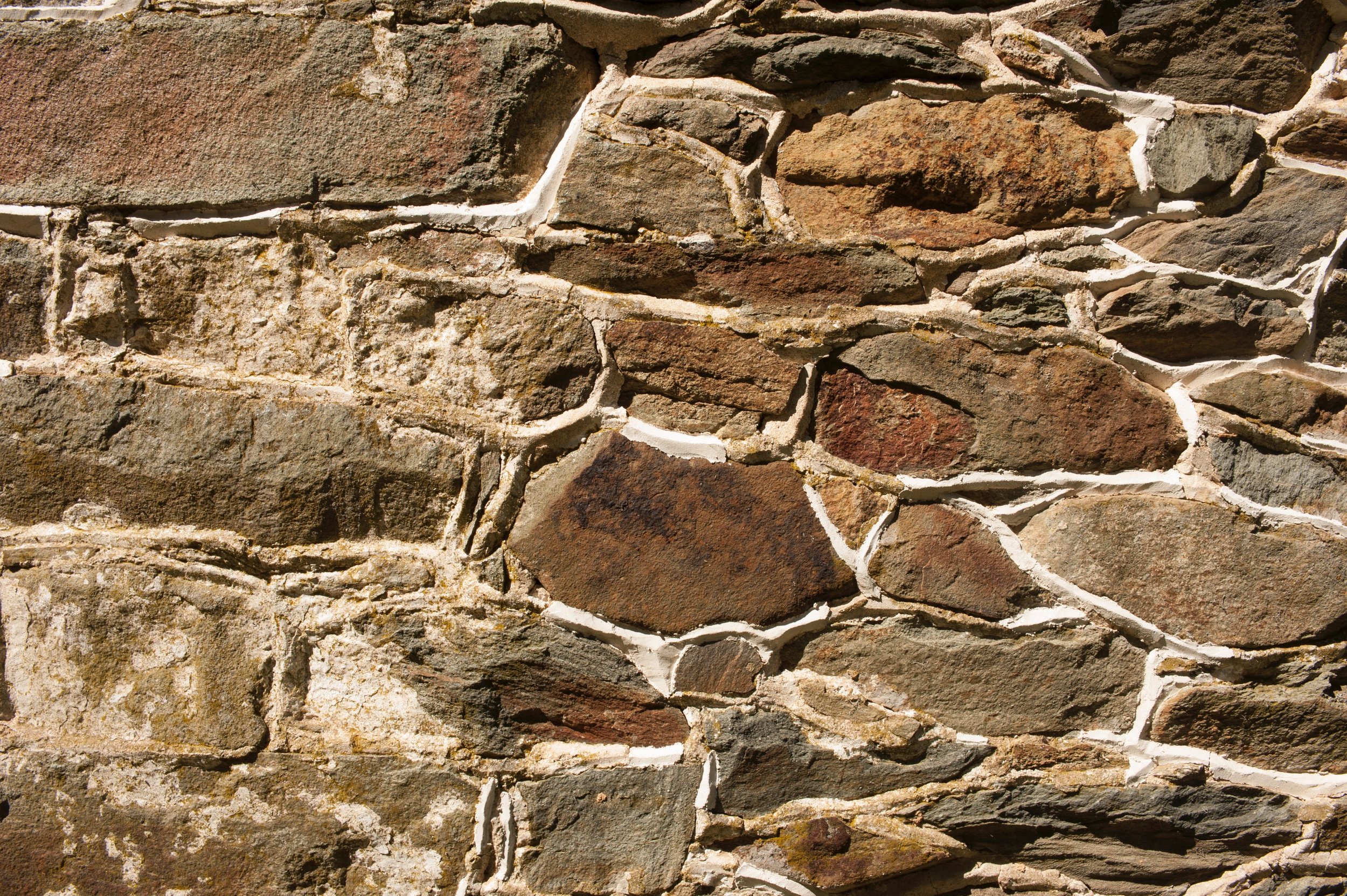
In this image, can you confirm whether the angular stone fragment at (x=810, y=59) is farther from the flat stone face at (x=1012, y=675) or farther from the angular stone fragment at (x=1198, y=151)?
the flat stone face at (x=1012, y=675)

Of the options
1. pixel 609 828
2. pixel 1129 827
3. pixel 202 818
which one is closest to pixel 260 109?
pixel 202 818

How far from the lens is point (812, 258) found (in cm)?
109

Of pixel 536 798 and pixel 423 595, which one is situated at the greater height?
pixel 423 595

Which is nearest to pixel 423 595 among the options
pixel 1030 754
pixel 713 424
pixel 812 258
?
pixel 713 424

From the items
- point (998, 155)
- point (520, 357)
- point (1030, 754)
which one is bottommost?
point (1030, 754)

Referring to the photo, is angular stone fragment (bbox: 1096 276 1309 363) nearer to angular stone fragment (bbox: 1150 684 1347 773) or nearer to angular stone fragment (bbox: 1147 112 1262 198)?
angular stone fragment (bbox: 1147 112 1262 198)

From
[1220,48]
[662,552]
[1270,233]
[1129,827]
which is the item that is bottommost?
[1129,827]

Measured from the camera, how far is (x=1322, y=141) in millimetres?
1072

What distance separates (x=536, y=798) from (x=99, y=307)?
84 centimetres

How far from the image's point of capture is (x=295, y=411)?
1.07 meters

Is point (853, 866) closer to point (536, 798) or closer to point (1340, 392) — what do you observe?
point (536, 798)

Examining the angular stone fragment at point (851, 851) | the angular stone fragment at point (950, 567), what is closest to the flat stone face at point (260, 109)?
the angular stone fragment at point (950, 567)

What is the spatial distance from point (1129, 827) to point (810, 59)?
1.07 metres

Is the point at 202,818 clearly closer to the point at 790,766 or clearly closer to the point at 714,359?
the point at 790,766
